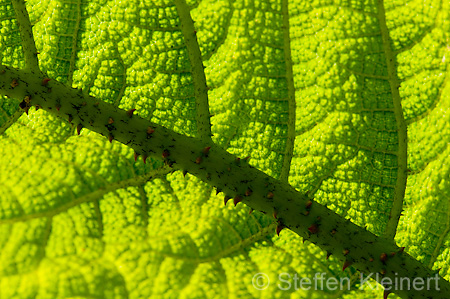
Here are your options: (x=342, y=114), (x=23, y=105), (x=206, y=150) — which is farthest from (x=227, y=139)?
(x=23, y=105)

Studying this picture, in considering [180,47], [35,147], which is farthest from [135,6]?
[35,147]

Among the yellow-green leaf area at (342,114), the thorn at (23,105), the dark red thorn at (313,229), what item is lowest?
the dark red thorn at (313,229)

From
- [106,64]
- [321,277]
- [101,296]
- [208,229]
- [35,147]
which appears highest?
[106,64]

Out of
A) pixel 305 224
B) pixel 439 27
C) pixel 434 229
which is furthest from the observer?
pixel 434 229

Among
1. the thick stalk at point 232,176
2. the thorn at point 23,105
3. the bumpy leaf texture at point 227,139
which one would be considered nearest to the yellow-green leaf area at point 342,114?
the bumpy leaf texture at point 227,139

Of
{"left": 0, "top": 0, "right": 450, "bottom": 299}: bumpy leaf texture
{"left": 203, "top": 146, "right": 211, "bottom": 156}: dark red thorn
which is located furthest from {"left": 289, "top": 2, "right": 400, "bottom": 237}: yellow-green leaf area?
{"left": 203, "top": 146, "right": 211, "bottom": 156}: dark red thorn

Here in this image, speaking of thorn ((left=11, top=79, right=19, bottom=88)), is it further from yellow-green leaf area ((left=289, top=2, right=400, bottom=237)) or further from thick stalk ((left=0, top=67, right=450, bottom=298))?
yellow-green leaf area ((left=289, top=2, right=400, bottom=237))

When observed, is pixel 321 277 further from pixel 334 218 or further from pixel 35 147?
pixel 35 147

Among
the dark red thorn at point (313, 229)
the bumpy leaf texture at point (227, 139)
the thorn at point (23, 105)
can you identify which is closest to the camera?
the thorn at point (23, 105)

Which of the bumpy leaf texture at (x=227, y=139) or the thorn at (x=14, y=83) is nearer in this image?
the thorn at (x=14, y=83)

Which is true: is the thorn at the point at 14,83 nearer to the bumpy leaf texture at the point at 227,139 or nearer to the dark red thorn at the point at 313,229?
the bumpy leaf texture at the point at 227,139
